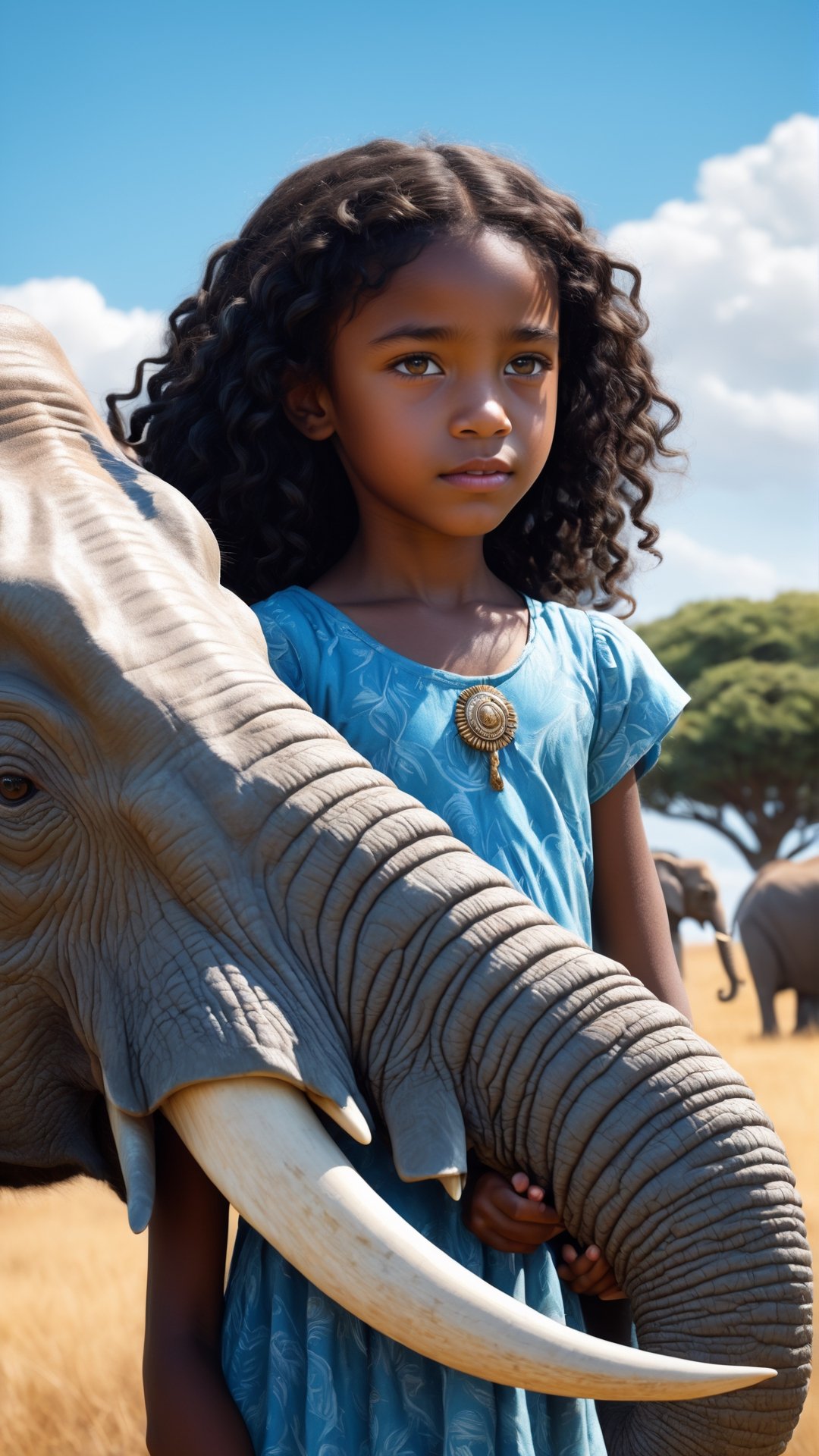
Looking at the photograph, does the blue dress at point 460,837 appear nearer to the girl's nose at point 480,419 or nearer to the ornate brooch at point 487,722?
the ornate brooch at point 487,722

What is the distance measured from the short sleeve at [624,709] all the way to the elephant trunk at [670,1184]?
64cm

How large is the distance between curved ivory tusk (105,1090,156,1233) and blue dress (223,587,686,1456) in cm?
22

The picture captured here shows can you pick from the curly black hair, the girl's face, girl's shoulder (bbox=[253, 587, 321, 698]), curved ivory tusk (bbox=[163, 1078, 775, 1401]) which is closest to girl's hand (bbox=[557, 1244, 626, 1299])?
curved ivory tusk (bbox=[163, 1078, 775, 1401])

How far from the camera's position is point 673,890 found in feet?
56.7

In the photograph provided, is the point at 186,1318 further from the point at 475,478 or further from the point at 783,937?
the point at 783,937

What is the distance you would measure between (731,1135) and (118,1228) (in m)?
6.23

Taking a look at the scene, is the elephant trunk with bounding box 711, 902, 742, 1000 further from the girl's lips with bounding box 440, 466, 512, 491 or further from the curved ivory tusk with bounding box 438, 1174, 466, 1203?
the curved ivory tusk with bounding box 438, 1174, 466, 1203

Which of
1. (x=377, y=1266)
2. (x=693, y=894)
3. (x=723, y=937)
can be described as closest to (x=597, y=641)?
(x=377, y=1266)

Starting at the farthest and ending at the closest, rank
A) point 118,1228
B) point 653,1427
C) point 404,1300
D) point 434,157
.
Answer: point 118,1228 < point 434,157 < point 653,1427 < point 404,1300

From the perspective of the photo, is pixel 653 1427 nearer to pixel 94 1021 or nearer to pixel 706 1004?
pixel 94 1021

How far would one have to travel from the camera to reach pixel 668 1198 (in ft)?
5.65

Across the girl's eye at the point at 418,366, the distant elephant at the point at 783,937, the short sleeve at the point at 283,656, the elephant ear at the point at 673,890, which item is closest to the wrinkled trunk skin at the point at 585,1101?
the short sleeve at the point at 283,656

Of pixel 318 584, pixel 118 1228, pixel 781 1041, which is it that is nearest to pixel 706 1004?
pixel 781 1041

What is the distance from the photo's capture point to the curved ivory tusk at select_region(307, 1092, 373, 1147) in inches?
67.4
